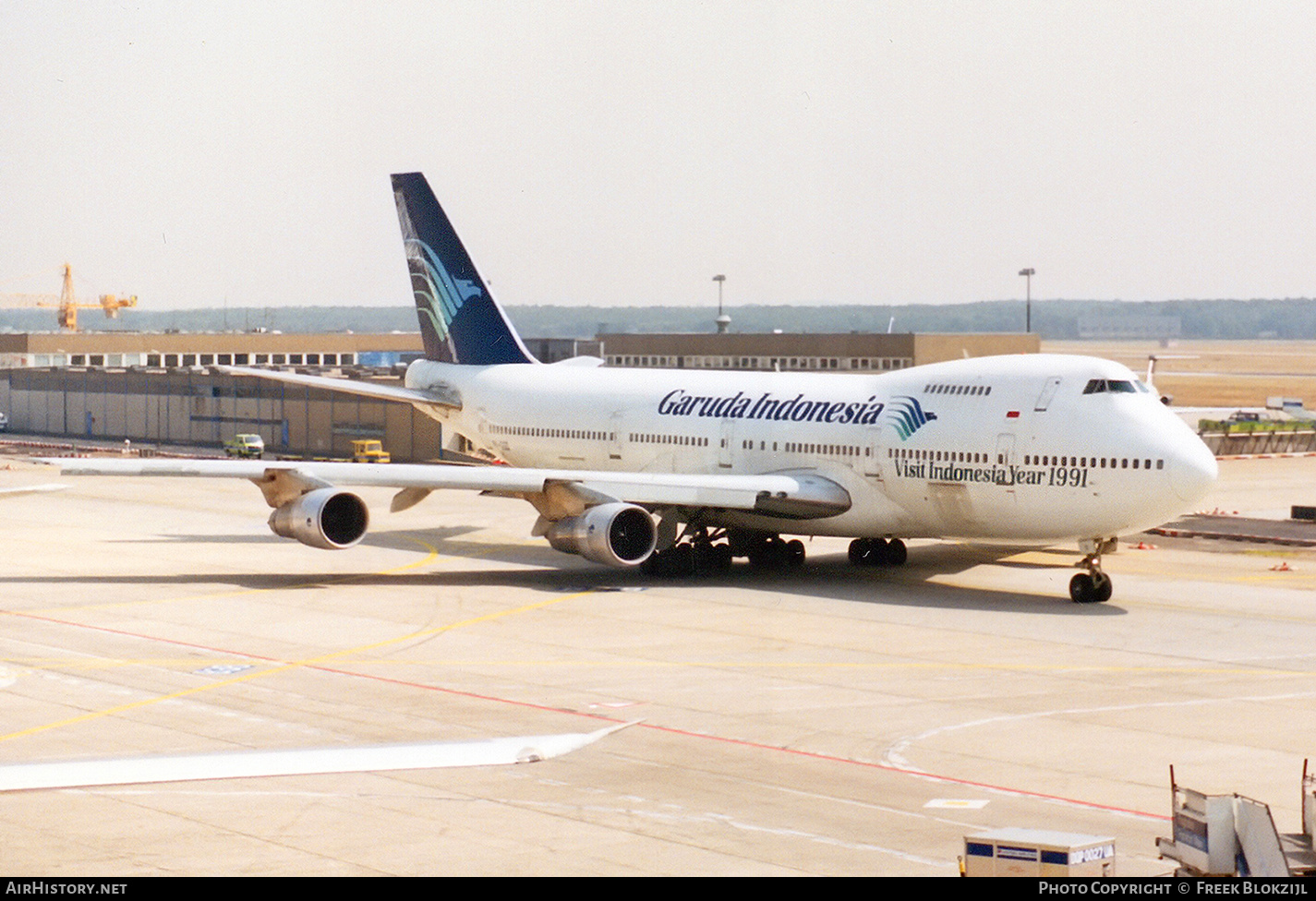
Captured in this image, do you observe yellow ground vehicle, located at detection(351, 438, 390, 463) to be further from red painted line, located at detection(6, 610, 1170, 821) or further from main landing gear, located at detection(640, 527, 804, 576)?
red painted line, located at detection(6, 610, 1170, 821)

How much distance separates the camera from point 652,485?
43438mm

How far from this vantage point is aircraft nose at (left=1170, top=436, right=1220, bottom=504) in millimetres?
37438

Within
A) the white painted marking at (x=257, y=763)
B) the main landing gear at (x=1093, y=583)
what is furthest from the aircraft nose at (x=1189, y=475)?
the white painted marking at (x=257, y=763)

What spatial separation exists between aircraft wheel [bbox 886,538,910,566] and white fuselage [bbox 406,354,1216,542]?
325 centimetres

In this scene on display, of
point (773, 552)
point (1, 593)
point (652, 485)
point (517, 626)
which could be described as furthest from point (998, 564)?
point (1, 593)

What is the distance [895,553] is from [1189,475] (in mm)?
11173

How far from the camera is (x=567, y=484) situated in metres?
42.4

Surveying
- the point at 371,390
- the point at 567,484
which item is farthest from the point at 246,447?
the point at 567,484

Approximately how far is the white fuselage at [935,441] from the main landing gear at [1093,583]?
2.26 feet

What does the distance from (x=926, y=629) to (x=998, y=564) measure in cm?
1172

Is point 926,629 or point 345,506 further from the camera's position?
point 345,506

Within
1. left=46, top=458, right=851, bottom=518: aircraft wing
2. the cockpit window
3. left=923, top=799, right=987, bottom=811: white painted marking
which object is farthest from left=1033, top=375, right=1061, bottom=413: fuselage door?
left=923, top=799, right=987, bottom=811: white painted marking

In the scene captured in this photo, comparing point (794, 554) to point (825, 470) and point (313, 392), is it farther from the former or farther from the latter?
point (313, 392)

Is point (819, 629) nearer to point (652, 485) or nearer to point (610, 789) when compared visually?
point (652, 485)
